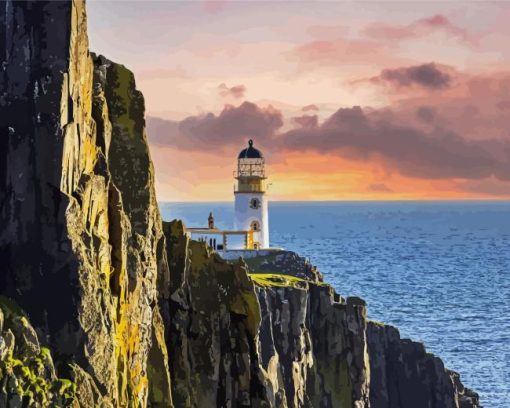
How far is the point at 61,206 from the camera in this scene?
92.9 feet

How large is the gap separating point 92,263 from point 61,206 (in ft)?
6.25

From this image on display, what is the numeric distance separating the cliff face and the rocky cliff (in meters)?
0.04

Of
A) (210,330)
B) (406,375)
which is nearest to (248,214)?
(406,375)

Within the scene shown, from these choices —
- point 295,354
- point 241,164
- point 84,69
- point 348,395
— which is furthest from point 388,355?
point 84,69

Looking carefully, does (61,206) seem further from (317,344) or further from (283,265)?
(283,265)

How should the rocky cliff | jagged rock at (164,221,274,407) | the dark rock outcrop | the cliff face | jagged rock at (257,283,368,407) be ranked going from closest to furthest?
the rocky cliff, the cliff face, jagged rock at (164,221,274,407), jagged rock at (257,283,368,407), the dark rock outcrop

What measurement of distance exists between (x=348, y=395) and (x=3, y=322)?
62.3 meters

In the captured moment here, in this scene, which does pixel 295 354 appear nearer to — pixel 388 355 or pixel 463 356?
pixel 388 355

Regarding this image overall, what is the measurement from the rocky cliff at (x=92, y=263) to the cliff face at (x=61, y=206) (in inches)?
1.4

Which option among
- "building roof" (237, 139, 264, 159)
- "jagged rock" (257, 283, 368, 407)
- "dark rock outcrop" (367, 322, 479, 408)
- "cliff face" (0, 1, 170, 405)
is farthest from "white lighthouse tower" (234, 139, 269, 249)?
"cliff face" (0, 1, 170, 405)

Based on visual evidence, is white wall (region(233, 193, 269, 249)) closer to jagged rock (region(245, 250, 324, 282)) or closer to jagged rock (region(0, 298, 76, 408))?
jagged rock (region(245, 250, 324, 282))

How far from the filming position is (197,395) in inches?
1667

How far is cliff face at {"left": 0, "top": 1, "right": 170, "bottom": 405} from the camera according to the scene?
28250mm

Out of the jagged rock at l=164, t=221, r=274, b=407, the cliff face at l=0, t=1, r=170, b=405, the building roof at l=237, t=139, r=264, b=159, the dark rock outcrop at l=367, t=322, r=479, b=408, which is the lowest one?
the dark rock outcrop at l=367, t=322, r=479, b=408
